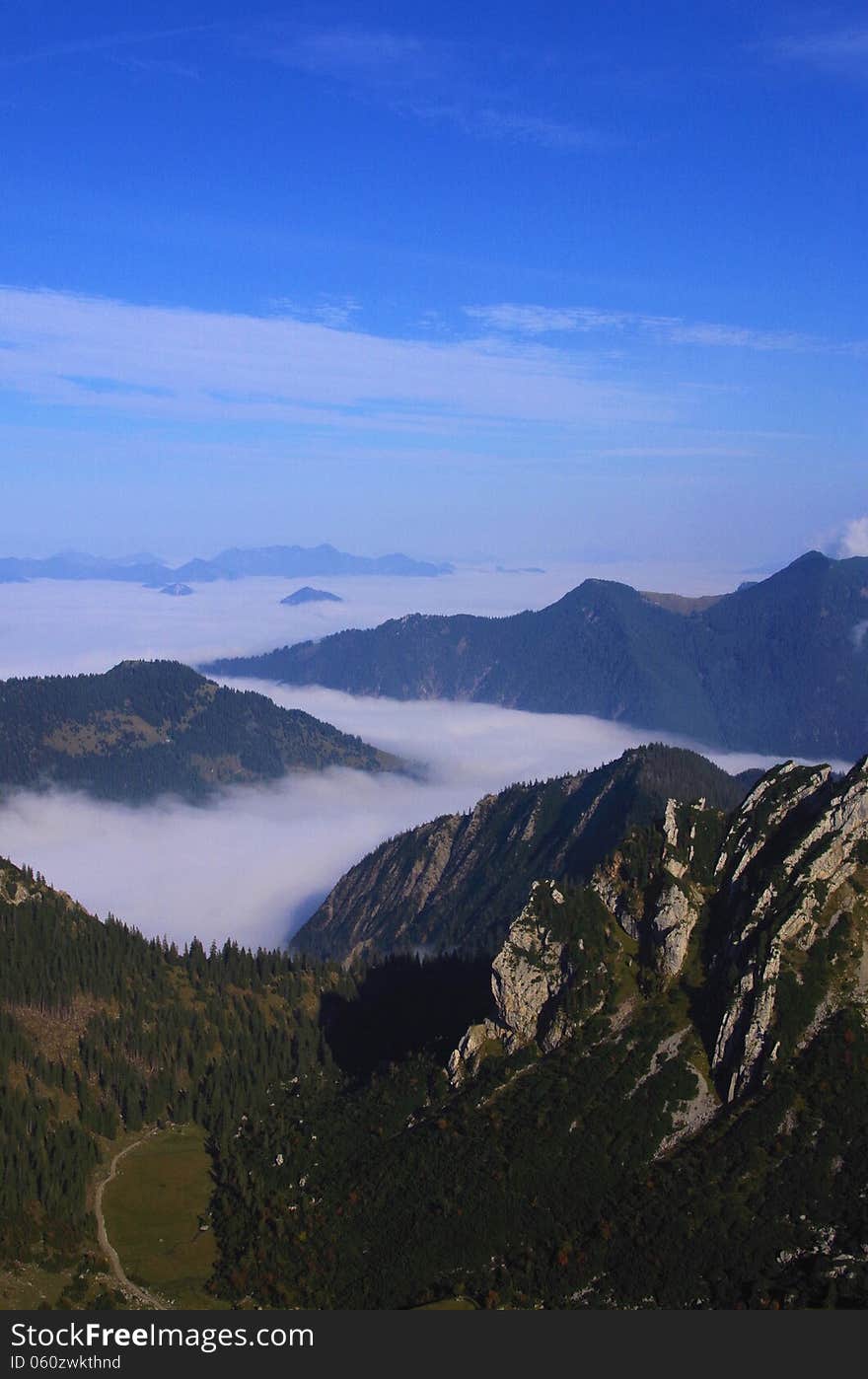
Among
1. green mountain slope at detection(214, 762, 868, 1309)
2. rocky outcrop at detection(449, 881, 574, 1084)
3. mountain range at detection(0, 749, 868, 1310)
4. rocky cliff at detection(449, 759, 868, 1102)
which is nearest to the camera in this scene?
green mountain slope at detection(214, 762, 868, 1309)

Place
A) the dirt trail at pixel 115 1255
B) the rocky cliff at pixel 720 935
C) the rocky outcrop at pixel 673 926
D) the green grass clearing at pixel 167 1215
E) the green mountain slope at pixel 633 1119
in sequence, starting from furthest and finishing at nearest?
1. the rocky outcrop at pixel 673 926
2. the rocky cliff at pixel 720 935
3. the green grass clearing at pixel 167 1215
4. the dirt trail at pixel 115 1255
5. the green mountain slope at pixel 633 1119

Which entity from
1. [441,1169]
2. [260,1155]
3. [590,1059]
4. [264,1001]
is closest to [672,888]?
[590,1059]

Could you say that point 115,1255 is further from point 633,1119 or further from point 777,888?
point 777,888

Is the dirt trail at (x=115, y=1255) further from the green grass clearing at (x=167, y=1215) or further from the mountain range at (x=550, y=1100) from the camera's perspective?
the mountain range at (x=550, y=1100)

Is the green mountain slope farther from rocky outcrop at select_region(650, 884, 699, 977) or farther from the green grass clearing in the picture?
the green grass clearing

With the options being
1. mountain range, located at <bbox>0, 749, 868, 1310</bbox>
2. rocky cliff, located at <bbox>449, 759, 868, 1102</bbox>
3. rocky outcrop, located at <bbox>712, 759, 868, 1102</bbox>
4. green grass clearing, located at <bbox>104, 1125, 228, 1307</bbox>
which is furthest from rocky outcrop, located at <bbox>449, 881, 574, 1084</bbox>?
green grass clearing, located at <bbox>104, 1125, 228, 1307</bbox>

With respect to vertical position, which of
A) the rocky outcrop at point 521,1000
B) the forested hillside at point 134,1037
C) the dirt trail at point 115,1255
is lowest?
the dirt trail at point 115,1255

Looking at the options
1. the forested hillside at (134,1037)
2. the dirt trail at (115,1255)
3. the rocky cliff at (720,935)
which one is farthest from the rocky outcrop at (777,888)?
the dirt trail at (115,1255)

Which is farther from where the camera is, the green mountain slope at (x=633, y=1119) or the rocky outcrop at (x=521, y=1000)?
the rocky outcrop at (x=521, y=1000)
